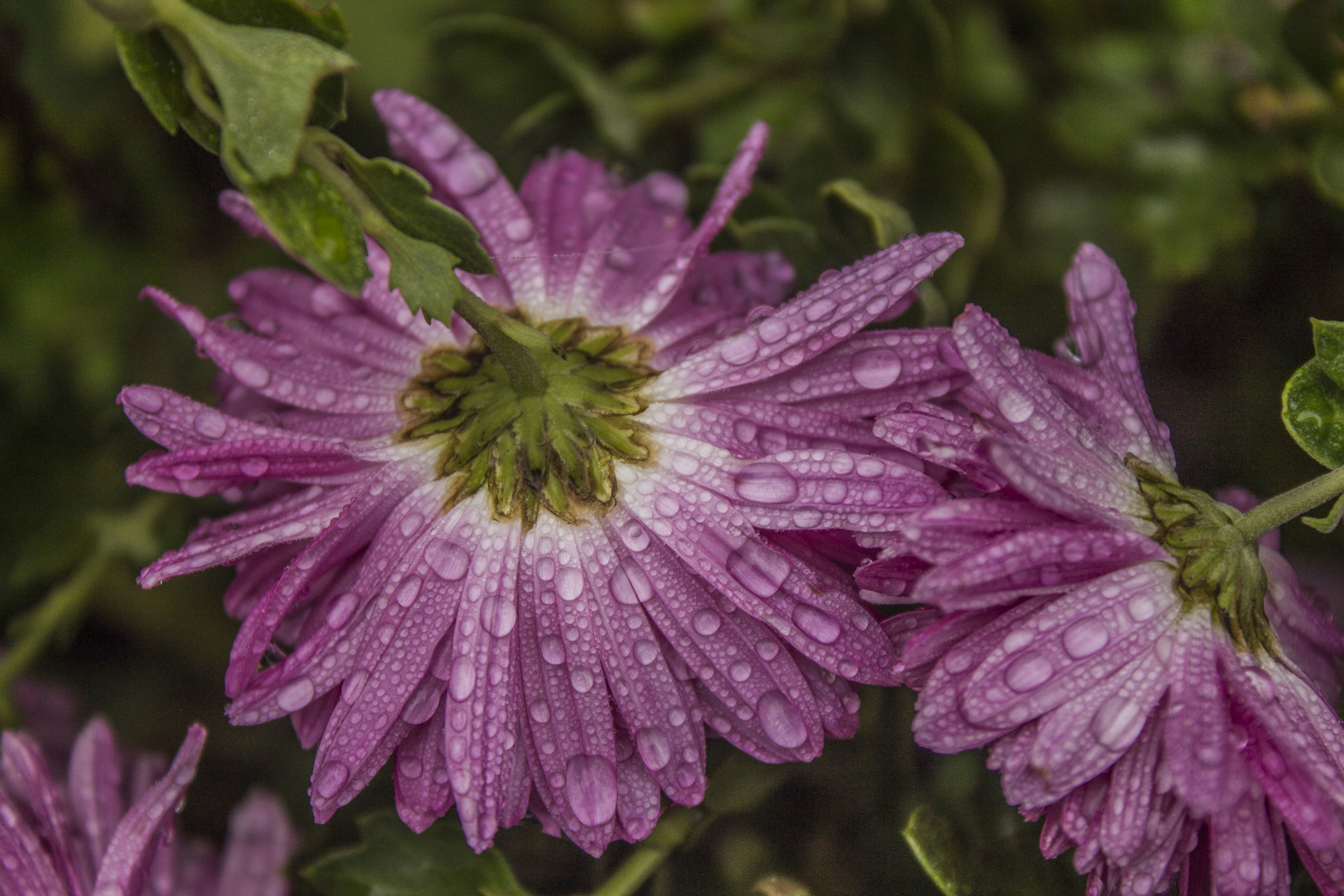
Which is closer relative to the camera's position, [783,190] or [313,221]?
[313,221]

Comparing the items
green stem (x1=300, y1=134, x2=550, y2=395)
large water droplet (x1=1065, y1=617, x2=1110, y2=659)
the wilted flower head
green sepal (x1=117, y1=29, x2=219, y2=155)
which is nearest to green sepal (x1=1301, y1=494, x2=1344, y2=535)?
large water droplet (x1=1065, y1=617, x2=1110, y2=659)

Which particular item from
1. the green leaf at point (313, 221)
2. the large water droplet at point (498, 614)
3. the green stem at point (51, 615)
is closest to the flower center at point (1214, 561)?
the large water droplet at point (498, 614)

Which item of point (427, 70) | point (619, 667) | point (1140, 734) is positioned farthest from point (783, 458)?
point (427, 70)

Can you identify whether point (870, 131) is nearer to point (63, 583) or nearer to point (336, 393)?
point (336, 393)

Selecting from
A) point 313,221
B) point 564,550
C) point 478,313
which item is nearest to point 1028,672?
point 564,550

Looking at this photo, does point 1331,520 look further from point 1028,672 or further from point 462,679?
point 462,679

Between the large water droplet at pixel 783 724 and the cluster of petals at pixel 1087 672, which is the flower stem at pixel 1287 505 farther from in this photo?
the large water droplet at pixel 783 724
